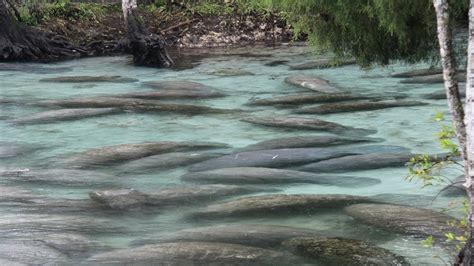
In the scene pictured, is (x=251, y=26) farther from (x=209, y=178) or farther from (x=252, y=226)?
(x=252, y=226)

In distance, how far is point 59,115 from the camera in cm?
1254

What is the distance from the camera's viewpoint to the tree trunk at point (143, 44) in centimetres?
1938

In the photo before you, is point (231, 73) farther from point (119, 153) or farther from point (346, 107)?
point (119, 153)

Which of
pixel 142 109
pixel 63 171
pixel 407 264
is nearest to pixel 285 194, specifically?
pixel 407 264

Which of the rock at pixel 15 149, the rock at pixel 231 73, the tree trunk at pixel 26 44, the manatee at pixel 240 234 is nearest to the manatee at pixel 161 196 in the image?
the manatee at pixel 240 234

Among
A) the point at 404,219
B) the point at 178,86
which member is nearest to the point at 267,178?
the point at 404,219

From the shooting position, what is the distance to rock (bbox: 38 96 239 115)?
43.4 ft

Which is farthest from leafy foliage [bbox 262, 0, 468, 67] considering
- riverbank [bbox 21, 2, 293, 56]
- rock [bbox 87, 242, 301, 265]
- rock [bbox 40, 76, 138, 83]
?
riverbank [bbox 21, 2, 293, 56]

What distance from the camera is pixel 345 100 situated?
14141mm

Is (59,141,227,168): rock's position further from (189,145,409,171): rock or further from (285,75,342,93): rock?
(285,75,342,93): rock

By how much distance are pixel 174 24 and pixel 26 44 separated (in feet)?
16.4

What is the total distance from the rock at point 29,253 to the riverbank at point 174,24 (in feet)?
51.1

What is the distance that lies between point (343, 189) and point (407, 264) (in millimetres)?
2308

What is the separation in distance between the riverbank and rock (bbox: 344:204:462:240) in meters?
15.4
